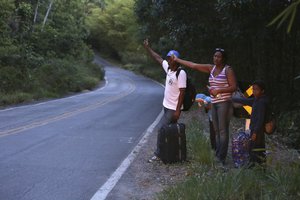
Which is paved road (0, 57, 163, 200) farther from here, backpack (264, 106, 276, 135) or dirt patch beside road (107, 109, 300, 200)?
backpack (264, 106, 276, 135)

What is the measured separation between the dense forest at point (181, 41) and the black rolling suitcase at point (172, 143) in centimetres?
186

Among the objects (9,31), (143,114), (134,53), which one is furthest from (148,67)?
(143,114)

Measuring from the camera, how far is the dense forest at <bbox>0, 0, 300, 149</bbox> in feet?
43.7

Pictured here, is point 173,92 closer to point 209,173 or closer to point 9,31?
point 209,173

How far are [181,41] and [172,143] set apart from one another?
9327 mm

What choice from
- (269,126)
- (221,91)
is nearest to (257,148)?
A: (269,126)

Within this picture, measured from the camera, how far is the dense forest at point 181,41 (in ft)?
43.7

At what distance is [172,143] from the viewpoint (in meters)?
8.16

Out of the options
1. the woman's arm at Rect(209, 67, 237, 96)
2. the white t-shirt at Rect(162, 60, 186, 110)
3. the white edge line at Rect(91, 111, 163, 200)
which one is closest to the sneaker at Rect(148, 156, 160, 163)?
the white edge line at Rect(91, 111, 163, 200)

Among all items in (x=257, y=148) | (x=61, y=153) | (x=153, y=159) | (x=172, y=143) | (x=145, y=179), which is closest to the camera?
(x=257, y=148)

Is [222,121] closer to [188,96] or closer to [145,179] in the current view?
[188,96]

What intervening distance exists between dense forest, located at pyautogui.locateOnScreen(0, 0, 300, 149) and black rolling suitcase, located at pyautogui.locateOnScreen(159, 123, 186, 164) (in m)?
1.86

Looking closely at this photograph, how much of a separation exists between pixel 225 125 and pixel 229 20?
23.0 feet

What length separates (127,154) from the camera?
9.91 metres
